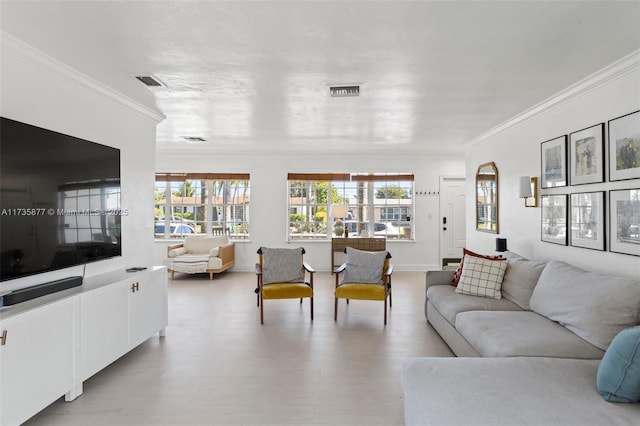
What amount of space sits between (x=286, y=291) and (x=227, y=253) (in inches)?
128

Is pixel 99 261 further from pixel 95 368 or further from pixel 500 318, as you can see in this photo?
pixel 500 318

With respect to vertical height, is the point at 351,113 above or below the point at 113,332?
Answer: above

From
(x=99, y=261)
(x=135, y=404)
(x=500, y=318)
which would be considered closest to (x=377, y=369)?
(x=500, y=318)

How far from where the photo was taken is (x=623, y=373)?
169cm

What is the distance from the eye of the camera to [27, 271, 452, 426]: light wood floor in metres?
2.32

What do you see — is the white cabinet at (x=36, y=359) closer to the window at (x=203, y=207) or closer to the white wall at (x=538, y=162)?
the white wall at (x=538, y=162)

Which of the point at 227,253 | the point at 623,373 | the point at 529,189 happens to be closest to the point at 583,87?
the point at 529,189

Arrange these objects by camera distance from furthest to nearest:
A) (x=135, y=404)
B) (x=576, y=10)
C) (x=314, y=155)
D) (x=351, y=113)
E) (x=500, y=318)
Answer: (x=314, y=155) < (x=351, y=113) < (x=500, y=318) < (x=135, y=404) < (x=576, y=10)

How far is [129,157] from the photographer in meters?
3.74

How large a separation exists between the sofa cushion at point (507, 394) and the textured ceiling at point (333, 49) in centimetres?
211

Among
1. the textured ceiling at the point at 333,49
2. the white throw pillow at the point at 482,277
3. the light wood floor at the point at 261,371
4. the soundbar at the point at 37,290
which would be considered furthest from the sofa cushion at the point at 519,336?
the soundbar at the point at 37,290

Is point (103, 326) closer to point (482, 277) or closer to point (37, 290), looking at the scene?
point (37, 290)

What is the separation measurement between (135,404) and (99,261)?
55.7 inches

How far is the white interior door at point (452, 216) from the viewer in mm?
7629
